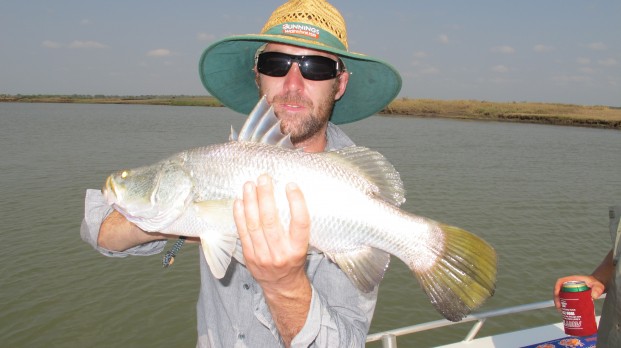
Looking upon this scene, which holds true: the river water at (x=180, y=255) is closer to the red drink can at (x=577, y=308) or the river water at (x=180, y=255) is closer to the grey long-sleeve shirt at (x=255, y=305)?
the red drink can at (x=577, y=308)

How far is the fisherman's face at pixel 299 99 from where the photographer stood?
3037mm

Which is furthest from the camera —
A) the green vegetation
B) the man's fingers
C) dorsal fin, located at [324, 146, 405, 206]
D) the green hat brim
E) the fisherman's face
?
the green vegetation

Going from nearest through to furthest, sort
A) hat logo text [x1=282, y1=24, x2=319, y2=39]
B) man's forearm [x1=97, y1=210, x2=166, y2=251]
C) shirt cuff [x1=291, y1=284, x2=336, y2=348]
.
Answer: shirt cuff [x1=291, y1=284, x2=336, y2=348] < man's forearm [x1=97, y1=210, x2=166, y2=251] < hat logo text [x1=282, y1=24, x2=319, y2=39]

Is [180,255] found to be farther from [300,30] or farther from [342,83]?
[300,30]

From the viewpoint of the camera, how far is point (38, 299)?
319 inches

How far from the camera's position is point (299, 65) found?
3.08 metres

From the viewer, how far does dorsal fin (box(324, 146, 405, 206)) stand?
7.75 feet

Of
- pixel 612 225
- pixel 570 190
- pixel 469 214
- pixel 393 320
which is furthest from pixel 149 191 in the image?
pixel 570 190

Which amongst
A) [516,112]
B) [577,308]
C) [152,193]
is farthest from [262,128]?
[516,112]

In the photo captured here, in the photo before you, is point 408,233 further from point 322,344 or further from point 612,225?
point 612,225

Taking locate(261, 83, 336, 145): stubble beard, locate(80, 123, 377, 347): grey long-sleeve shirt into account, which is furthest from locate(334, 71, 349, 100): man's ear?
locate(80, 123, 377, 347): grey long-sleeve shirt

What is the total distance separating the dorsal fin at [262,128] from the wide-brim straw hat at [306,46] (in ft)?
2.32

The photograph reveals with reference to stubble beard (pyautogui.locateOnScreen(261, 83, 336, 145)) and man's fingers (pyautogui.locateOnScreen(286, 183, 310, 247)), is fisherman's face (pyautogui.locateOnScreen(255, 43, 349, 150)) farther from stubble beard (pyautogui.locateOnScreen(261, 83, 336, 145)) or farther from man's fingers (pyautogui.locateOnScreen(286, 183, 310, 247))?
man's fingers (pyautogui.locateOnScreen(286, 183, 310, 247))

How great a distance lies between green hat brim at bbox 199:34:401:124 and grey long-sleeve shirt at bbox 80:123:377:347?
1336mm
